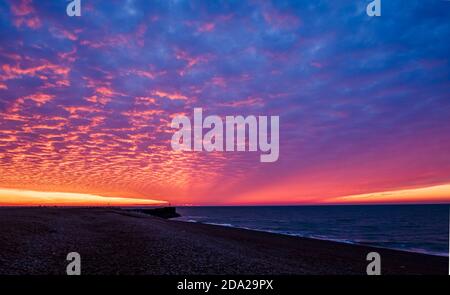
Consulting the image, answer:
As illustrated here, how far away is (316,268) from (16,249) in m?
15.4

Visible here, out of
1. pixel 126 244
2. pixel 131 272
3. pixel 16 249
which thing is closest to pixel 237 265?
pixel 131 272

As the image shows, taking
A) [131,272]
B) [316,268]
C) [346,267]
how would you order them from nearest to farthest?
1. [131,272]
2. [316,268]
3. [346,267]

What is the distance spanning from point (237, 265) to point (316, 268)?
18.4 feet
